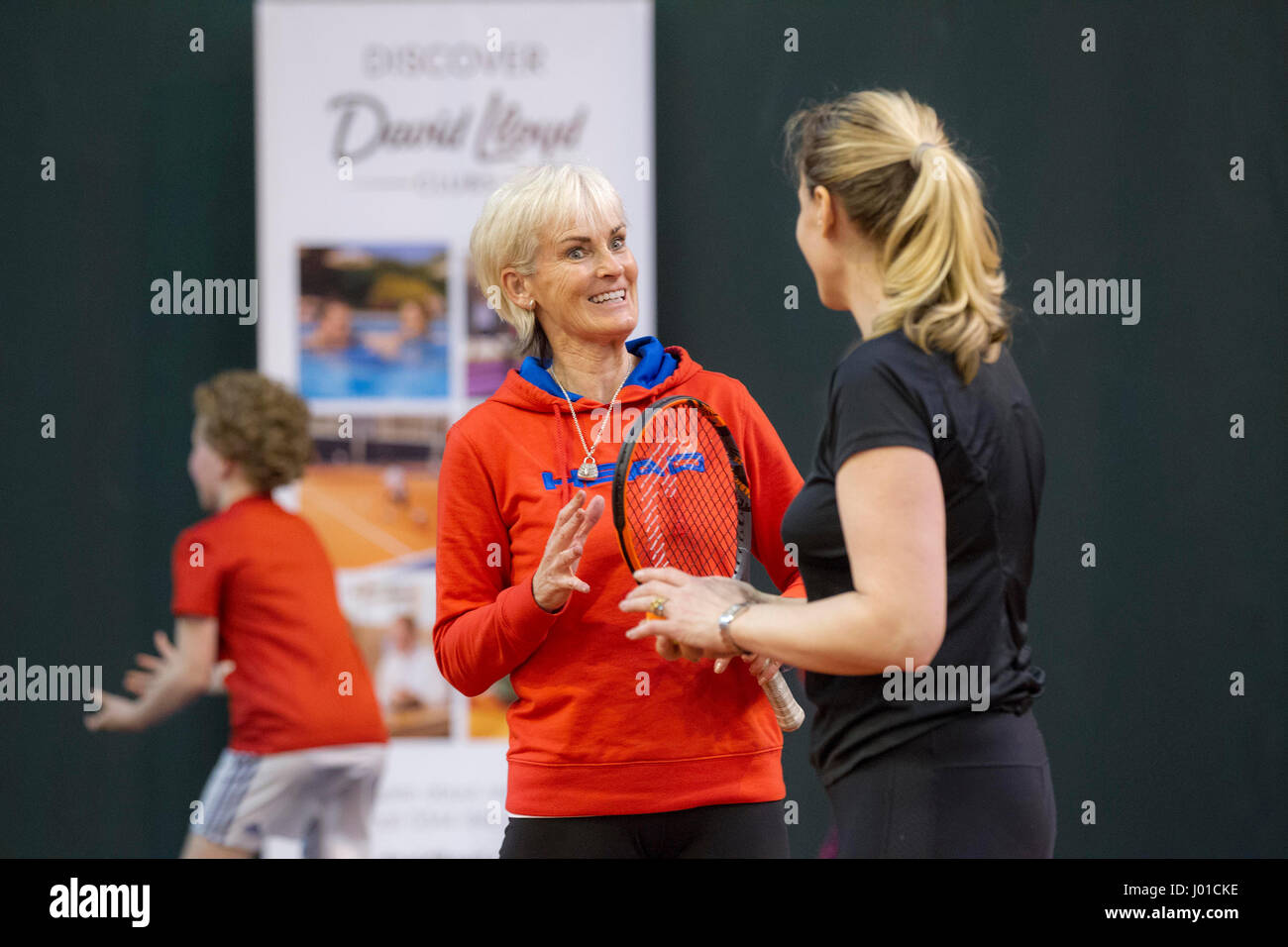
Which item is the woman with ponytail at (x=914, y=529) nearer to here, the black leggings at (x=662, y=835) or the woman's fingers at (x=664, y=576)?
the woman's fingers at (x=664, y=576)

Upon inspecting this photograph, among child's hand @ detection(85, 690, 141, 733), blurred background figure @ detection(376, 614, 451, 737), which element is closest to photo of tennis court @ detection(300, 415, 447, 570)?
blurred background figure @ detection(376, 614, 451, 737)

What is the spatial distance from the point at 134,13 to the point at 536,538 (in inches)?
111

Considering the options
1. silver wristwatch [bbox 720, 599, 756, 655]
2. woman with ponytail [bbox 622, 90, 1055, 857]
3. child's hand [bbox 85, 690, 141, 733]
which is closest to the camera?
woman with ponytail [bbox 622, 90, 1055, 857]

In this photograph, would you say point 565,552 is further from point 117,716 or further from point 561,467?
point 117,716

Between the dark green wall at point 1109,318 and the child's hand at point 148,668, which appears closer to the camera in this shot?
the child's hand at point 148,668

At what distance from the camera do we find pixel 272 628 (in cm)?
351

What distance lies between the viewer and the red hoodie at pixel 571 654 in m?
1.99

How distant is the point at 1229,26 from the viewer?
400 cm

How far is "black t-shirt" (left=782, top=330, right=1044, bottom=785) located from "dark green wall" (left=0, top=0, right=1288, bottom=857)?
2380 millimetres

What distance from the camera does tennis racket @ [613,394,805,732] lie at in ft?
6.46

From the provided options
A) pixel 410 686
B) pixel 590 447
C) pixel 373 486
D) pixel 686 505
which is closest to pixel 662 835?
pixel 686 505

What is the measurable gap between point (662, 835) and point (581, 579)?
1.37 feet
